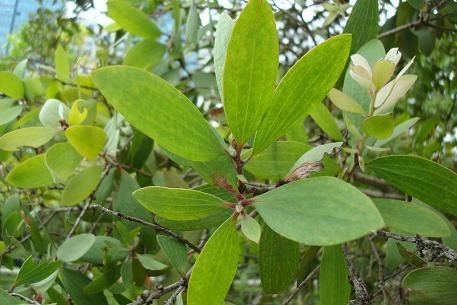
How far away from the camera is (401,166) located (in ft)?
2.07

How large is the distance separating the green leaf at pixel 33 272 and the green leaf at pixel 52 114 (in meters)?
0.21

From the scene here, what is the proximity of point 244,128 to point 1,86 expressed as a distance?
0.67m

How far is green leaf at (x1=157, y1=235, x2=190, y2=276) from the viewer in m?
0.73

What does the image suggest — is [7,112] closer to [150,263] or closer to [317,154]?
[150,263]

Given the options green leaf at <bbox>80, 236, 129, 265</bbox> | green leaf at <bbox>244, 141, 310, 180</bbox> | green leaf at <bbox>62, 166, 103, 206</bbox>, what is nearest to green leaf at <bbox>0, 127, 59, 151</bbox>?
green leaf at <bbox>62, 166, 103, 206</bbox>

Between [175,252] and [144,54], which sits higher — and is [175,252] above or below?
below

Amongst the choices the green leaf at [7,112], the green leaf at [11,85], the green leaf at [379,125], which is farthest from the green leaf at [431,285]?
the green leaf at [11,85]

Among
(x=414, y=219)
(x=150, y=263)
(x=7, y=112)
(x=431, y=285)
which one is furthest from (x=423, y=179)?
(x=7, y=112)

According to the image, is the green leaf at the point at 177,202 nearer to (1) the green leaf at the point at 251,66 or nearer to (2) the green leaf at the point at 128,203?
(1) the green leaf at the point at 251,66

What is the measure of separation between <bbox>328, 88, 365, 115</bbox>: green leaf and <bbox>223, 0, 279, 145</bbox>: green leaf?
0.11 metres

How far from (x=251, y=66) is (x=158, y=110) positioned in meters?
0.10

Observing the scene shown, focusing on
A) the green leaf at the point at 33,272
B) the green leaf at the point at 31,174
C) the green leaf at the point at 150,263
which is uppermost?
the green leaf at the point at 31,174

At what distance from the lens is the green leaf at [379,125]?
573 mm

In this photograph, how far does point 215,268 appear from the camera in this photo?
55cm
